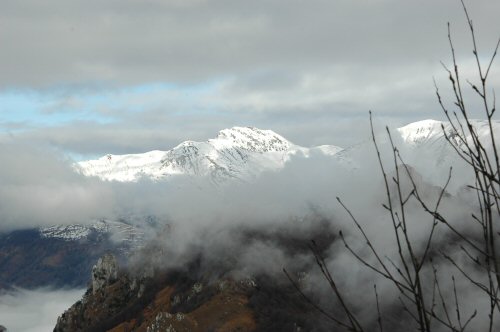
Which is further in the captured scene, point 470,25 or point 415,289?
point 470,25

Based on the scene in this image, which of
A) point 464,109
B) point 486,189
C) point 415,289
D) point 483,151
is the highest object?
point 464,109

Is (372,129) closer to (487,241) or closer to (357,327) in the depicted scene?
(487,241)

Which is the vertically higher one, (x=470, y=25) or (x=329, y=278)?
(x=470, y=25)

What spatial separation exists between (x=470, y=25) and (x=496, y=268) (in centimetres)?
491

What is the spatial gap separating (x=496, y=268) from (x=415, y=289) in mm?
1518

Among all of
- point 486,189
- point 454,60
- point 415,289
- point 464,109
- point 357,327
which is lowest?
point 357,327

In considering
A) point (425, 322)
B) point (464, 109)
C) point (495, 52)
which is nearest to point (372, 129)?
point (464, 109)

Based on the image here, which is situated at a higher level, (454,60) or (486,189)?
(454,60)

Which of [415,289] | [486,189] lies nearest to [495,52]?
[486,189]

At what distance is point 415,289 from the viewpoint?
1135 centimetres

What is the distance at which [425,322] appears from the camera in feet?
37.7

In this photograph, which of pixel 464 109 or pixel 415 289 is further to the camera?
pixel 464 109

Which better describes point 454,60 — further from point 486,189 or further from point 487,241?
point 487,241

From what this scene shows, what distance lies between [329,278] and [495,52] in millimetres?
5580
